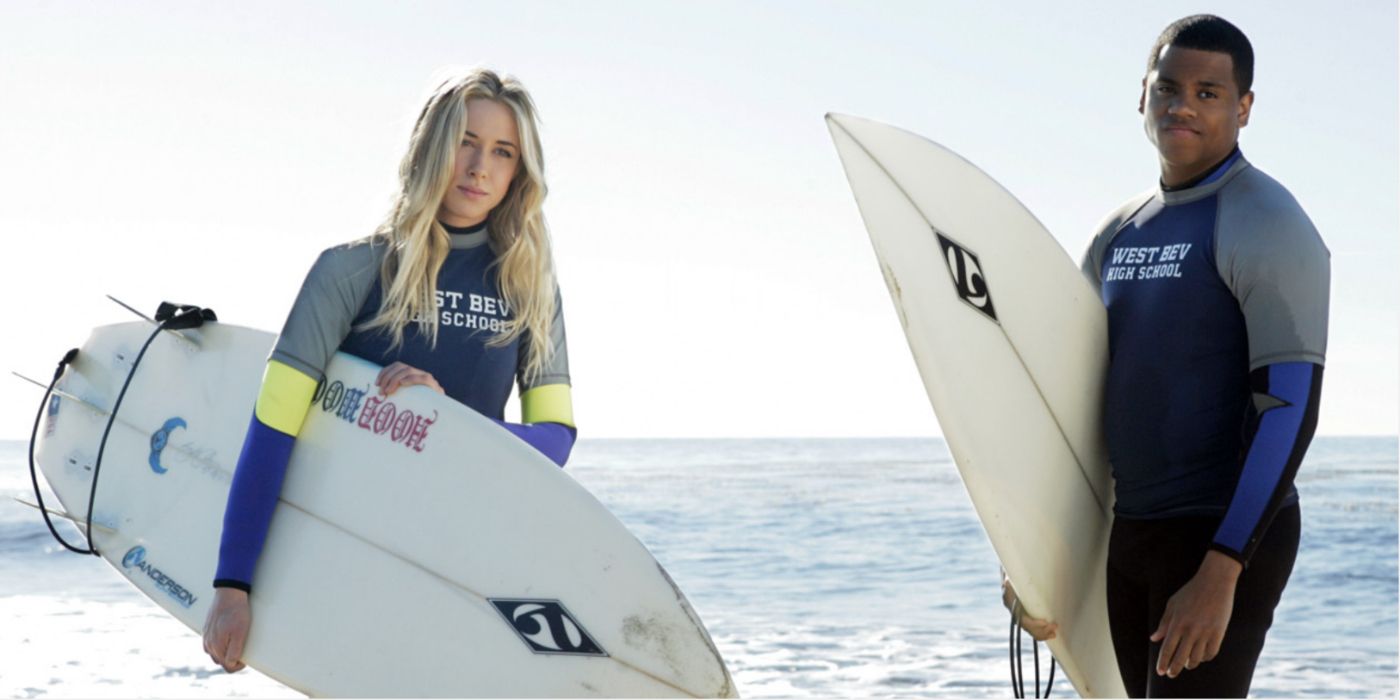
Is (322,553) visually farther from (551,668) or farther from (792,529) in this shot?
(792,529)

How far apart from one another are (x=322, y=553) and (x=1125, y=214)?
5.48ft

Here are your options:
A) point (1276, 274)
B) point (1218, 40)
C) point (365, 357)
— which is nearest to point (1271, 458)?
point (1276, 274)

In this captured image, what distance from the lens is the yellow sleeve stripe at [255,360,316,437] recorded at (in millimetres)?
2049

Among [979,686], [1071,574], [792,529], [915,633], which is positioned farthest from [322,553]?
[792,529]

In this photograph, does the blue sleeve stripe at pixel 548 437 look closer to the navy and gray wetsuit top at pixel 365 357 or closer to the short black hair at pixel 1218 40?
the navy and gray wetsuit top at pixel 365 357

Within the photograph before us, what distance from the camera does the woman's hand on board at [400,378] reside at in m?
2.14

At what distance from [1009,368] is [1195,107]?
0.63 metres

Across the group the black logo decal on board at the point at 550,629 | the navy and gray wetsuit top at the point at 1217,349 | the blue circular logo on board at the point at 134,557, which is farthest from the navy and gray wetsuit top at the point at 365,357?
the navy and gray wetsuit top at the point at 1217,349

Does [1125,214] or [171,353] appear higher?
[1125,214]

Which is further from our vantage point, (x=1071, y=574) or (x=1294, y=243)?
(x=1071, y=574)

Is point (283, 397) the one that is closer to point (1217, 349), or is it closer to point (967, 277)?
point (967, 277)

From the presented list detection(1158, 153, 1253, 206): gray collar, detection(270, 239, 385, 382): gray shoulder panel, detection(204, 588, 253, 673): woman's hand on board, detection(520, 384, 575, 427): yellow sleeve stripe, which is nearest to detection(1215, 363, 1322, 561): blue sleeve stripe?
detection(1158, 153, 1253, 206): gray collar

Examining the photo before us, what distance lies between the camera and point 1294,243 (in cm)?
189

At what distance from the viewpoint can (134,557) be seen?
2.52 metres
